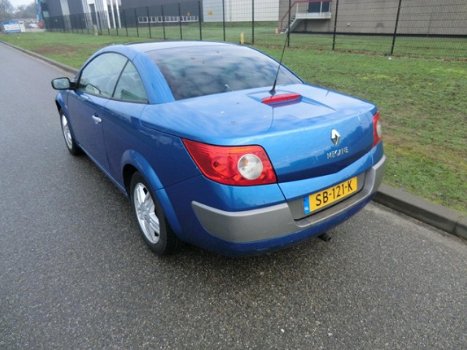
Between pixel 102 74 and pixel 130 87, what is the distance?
2.84ft

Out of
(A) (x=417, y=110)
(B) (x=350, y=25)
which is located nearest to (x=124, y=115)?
(A) (x=417, y=110)

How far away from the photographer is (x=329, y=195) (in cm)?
231

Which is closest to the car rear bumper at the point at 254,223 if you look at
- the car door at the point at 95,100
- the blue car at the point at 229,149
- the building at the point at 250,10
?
the blue car at the point at 229,149

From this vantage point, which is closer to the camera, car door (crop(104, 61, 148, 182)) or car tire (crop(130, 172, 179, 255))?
car tire (crop(130, 172, 179, 255))

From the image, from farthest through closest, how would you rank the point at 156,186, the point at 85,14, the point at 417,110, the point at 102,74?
the point at 85,14
the point at 417,110
the point at 102,74
the point at 156,186

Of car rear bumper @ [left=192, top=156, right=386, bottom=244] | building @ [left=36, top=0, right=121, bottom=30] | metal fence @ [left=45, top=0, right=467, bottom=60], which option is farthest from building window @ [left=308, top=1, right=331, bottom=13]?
car rear bumper @ [left=192, top=156, right=386, bottom=244]

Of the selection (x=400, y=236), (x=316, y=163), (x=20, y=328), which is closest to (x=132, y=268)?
Result: (x=20, y=328)

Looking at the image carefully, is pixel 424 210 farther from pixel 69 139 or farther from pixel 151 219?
pixel 69 139

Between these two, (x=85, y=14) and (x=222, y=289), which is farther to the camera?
(x=85, y=14)

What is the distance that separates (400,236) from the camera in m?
3.07

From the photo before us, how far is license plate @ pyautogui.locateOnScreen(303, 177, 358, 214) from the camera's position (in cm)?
221

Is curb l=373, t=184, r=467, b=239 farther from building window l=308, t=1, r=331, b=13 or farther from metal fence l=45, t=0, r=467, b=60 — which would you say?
building window l=308, t=1, r=331, b=13

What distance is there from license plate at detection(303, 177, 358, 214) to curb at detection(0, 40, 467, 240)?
3.80ft

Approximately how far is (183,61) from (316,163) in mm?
1464
